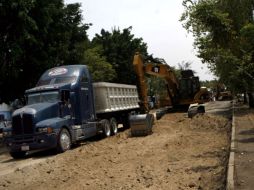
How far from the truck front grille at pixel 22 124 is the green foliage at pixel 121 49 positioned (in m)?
48.8

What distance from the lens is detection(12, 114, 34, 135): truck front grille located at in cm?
1955

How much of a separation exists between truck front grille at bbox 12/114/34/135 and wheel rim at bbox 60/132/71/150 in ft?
4.45

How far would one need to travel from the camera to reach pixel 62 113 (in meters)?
21.0

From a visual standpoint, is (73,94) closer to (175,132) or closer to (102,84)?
(102,84)

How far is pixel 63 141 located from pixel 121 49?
5141cm

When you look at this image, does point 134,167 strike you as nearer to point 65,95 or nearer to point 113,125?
point 65,95

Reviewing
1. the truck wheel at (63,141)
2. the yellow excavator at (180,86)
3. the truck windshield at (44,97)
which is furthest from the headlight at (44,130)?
the yellow excavator at (180,86)

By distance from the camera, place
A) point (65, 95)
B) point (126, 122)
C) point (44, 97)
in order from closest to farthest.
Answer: point (44, 97) → point (65, 95) → point (126, 122)

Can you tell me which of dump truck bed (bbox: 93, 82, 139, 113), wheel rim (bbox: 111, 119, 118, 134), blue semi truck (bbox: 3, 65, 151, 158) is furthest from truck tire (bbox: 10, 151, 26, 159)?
wheel rim (bbox: 111, 119, 118, 134)

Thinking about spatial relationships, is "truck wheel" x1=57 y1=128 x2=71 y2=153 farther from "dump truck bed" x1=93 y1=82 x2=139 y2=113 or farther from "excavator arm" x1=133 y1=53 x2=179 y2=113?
"excavator arm" x1=133 y1=53 x2=179 y2=113

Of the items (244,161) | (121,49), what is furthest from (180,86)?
(121,49)

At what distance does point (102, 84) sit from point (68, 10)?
16.0 meters

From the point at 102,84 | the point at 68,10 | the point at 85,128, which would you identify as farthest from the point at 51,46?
the point at 85,128

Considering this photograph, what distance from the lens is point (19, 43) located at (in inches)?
1131
